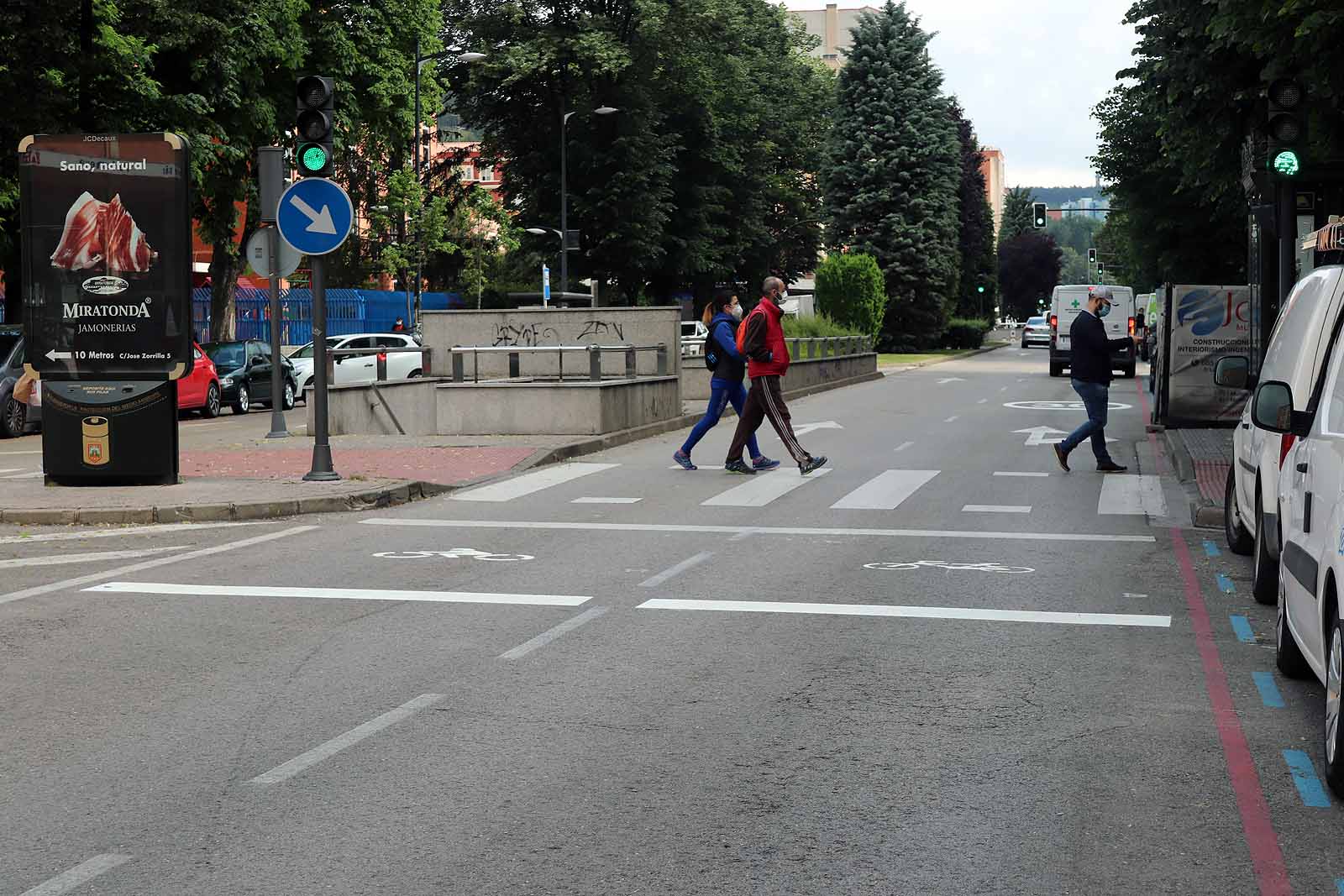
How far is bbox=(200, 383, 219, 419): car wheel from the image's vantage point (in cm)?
3145

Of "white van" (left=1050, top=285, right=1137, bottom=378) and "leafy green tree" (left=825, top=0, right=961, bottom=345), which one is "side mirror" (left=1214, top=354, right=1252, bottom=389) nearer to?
"white van" (left=1050, top=285, right=1137, bottom=378)

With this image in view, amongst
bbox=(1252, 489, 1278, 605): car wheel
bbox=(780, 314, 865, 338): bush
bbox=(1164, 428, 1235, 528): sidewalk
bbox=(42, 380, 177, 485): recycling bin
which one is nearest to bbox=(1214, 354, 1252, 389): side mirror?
bbox=(1252, 489, 1278, 605): car wheel

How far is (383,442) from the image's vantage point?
20.7 metres

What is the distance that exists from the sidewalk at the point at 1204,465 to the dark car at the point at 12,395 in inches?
652

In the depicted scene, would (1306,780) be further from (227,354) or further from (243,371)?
(227,354)

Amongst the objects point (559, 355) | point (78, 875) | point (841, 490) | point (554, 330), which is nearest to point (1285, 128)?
point (841, 490)

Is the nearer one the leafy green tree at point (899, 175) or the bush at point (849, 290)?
the bush at point (849, 290)

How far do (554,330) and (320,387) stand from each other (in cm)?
967

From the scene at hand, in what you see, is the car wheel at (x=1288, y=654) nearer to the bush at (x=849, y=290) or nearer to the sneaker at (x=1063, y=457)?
the sneaker at (x=1063, y=457)

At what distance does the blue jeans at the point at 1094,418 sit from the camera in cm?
1756

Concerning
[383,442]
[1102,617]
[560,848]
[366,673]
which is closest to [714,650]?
[366,673]

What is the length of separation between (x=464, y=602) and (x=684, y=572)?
1.70 meters

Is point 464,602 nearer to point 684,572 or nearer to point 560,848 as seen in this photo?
point 684,572

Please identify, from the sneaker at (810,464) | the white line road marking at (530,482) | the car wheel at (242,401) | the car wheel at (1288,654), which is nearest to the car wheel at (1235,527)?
the car wheel at (1288,654)
